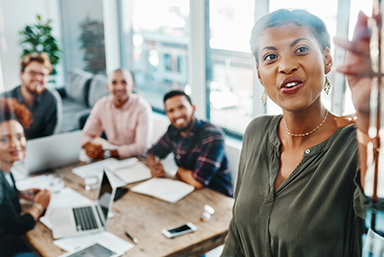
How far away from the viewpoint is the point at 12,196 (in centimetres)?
90

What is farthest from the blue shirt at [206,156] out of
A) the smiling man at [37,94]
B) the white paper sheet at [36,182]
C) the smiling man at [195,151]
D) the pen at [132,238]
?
the smiling man at [37,94]

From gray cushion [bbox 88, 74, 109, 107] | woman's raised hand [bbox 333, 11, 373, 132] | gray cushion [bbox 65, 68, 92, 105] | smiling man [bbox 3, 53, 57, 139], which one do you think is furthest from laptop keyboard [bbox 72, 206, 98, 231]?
gray cushion [bbox 65, 68, 92, 105]

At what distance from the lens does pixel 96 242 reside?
90cm

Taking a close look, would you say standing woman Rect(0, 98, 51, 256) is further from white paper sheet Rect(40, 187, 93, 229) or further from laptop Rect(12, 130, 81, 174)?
laptop Rect(12, 130, 81, 174)

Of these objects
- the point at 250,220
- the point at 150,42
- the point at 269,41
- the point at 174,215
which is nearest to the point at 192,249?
the point at 174,215

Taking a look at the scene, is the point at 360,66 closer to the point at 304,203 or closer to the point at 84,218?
the point at 304,203

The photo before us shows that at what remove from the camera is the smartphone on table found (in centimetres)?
93

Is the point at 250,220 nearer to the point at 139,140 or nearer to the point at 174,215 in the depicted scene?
the point at 174,215

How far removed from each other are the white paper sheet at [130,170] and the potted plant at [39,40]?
72.7 inches

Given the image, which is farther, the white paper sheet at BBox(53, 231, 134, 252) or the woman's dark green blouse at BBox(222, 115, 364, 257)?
the white paper sheet at BBox(53, 231, 134, 252)

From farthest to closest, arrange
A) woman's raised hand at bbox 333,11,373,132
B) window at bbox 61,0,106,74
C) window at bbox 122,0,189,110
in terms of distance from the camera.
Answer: window at bbox 61,0,106,74, window at bbox 122,0,189,110, woman's raised hand at bbox 333,11,373,132

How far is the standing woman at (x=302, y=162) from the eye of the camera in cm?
45

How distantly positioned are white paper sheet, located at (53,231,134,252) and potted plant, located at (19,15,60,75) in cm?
227

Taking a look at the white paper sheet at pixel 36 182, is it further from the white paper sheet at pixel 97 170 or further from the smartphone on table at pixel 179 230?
the smartphone on table at pixel 179 230
